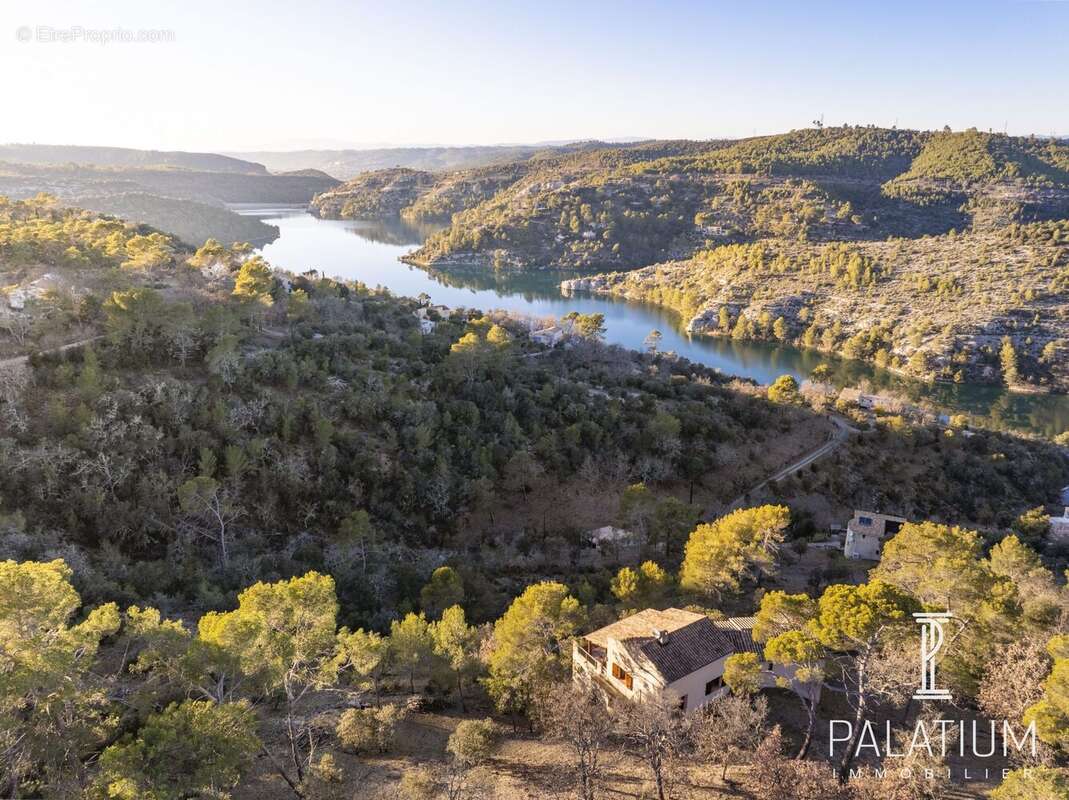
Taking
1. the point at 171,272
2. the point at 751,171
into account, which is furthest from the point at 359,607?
the point at 751,171

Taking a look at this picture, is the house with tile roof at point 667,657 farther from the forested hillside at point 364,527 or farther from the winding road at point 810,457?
the winding road at point 810,457

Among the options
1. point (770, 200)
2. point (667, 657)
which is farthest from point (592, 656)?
point (770, 200)

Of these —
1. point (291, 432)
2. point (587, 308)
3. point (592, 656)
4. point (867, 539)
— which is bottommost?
point (867, 539)

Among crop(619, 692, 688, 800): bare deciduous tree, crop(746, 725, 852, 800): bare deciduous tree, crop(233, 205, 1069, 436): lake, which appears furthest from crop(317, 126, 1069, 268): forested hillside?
crop(746, 725, 852, 800): bare deciduous tree

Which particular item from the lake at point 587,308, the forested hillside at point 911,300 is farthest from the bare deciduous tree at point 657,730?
the forested hillside at point 911,300

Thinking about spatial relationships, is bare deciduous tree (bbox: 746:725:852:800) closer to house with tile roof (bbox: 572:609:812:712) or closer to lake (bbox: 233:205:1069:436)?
house with tile roof (bbox: 572:609:812:712)

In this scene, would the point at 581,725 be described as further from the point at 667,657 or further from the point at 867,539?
the point at 867,539

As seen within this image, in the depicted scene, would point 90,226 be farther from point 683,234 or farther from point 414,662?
point 683,234
